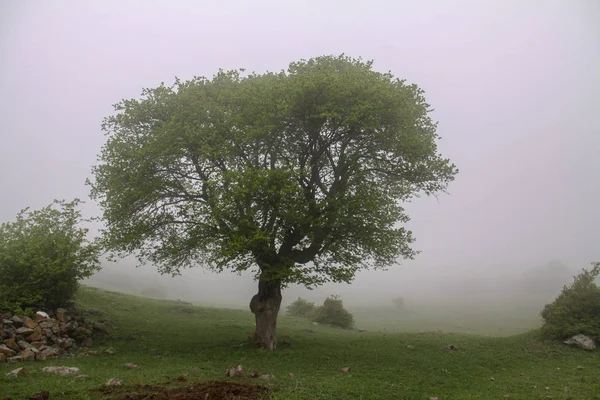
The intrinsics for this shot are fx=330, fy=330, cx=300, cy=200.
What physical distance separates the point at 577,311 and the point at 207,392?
28939mm

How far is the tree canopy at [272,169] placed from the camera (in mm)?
21781

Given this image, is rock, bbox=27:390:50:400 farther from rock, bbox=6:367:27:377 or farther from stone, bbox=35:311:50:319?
stone, bbox=35:311:50:319

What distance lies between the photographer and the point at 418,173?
25.8 m

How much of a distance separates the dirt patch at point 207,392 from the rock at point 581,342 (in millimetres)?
23394

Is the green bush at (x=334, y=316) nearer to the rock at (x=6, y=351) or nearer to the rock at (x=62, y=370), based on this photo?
the rock at (x=62, y=370)

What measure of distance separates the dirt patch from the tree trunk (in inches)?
382

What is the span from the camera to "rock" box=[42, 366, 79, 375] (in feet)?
49.7

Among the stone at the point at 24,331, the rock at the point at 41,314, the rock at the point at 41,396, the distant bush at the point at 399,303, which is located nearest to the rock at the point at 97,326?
the rock at the point at 41,314

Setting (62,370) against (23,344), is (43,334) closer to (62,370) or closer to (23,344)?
(23,344)

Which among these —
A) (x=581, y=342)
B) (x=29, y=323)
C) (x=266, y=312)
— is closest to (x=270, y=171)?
(x=266, y=312)

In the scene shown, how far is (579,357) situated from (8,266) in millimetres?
38717

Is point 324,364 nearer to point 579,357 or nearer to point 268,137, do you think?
point 268,137

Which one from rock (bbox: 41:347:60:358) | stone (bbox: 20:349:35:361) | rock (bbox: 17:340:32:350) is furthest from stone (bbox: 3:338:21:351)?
rock (bbox: 41:347:60:358)

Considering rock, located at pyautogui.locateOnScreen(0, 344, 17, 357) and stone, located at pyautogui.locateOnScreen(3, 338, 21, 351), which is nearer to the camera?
rock, located at pyautogui.locateOnScreen(0, 344, 17, 357)
